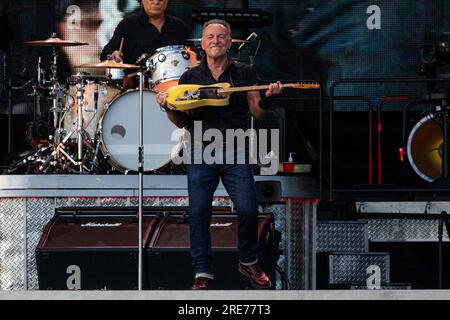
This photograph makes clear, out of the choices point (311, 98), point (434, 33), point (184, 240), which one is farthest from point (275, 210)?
point (434, 33)

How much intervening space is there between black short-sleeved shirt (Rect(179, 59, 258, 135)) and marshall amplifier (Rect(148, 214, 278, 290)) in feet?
3.22

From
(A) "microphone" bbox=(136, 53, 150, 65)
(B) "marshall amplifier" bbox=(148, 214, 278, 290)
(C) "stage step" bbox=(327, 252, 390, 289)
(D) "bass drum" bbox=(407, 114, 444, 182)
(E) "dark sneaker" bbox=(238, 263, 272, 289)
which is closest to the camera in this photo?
(E) "dark sneaker" bbox=(238, 263, 272, 289)

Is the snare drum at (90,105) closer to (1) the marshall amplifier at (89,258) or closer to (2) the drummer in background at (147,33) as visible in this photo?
(2) the drummer in background at (147,33)

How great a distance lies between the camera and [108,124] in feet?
41.6

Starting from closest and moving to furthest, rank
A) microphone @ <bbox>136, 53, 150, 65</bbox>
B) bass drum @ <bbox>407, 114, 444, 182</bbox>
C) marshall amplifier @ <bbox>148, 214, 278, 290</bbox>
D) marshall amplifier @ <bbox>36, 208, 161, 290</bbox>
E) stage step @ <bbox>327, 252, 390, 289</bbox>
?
marshall amplifier @ <bbox>148, 214, 278, 290</bbox>, marshall amplifier @ <bbox>36, 208, 161, 290</bbox>, stage step @ <bbox>327, 252, 390, 289</bbox>, microphone @ <bbox>136, 53, 150, 65</bbox>, bass drum @ <bbox>407, 114, 444, 182</bbox>

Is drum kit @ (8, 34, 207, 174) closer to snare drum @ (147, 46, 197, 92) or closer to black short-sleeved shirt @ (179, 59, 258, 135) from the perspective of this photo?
snare drum @ (147, 46, 197, 92)

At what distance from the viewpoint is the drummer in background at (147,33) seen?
1330 centimetres

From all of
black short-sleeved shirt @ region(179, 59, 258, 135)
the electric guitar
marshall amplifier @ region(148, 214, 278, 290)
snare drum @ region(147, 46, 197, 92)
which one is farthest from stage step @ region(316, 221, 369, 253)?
the electric guitar

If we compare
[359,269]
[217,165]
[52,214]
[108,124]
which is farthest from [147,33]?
[217,165]

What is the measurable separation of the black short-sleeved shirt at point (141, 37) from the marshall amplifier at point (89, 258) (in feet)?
7.27

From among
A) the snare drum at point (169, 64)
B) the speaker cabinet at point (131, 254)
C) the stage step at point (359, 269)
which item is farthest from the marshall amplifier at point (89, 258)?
the stage step at point (359, 269)

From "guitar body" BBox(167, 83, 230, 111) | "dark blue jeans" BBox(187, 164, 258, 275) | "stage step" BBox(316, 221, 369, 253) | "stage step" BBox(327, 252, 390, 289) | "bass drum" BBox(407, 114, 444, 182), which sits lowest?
"stage step" BBox(327, 252, 390, 289)

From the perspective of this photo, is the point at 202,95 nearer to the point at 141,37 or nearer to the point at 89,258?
the point at 89,258

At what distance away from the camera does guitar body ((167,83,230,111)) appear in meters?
10.6
